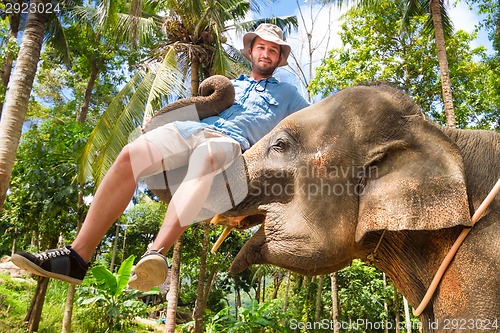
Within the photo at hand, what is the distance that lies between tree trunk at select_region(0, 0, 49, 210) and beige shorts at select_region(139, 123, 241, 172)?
A: 16.6ft

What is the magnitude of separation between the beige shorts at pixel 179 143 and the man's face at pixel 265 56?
72 cm

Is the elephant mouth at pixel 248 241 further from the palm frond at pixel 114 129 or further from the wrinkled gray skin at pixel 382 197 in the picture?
the palm frond at pixel 114 129

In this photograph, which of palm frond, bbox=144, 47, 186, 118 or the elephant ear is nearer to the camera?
the elephant ear

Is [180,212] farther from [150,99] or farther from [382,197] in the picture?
[150,99]

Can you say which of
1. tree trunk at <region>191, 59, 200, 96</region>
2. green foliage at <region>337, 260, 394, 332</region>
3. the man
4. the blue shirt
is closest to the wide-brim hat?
the blue shirt

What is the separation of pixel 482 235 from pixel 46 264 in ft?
5.54

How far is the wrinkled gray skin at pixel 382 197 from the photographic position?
68.4 inches

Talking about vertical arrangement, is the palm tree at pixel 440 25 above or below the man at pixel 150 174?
→ above

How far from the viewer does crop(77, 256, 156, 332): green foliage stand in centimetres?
1000

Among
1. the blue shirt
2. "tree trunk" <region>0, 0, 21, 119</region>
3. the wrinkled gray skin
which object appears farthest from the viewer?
"tree trunk" <region>0, 0, 21, 119</region>

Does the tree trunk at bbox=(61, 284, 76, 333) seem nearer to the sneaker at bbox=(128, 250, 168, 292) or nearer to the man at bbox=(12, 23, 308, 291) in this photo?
the man at bbox=(12, 23, 308, 291)

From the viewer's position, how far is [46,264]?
189 centimetres

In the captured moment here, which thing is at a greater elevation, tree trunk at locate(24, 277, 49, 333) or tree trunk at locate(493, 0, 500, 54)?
tree trunk at locate(493, 0, 500, 54)

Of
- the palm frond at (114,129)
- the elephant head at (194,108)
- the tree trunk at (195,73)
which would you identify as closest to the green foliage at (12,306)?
the palm frond at (114,129)
